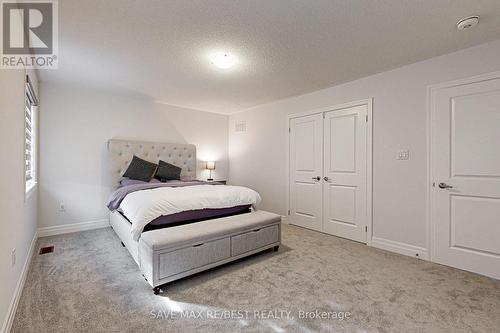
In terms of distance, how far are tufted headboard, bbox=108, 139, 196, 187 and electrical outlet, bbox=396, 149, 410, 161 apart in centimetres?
368

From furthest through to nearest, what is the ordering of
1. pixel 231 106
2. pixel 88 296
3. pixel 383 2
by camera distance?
pixel 231 106, pixel 88 296, pixel 383 2

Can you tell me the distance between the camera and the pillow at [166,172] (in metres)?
4.27

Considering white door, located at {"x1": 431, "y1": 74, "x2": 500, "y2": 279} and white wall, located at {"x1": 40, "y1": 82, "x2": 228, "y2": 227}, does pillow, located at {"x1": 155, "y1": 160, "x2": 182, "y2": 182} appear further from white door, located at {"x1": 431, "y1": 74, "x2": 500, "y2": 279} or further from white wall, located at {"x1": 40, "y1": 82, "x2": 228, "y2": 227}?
white door, located at {"x1": 431, "y1": 74, "x2": 500, "y2": 279}

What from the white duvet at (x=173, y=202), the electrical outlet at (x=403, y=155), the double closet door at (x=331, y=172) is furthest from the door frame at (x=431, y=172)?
the white duvet at (x=173, y=202)

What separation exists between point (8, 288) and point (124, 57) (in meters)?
2.36

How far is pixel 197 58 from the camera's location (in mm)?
2691

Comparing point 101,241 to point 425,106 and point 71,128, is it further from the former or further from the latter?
point 425,106

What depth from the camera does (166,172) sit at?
433 cm

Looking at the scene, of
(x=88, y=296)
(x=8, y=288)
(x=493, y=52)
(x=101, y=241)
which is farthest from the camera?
(x=101, y=241)

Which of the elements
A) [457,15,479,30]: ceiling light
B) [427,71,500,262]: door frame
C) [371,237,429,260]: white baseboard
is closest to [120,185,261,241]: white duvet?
[371,237,429,260]: white baseboard

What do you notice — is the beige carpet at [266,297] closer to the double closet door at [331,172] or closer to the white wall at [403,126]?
the white wall at [403,126]

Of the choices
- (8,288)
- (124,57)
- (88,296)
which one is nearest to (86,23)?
(124,57)

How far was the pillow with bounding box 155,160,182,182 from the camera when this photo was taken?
14.0 feet
